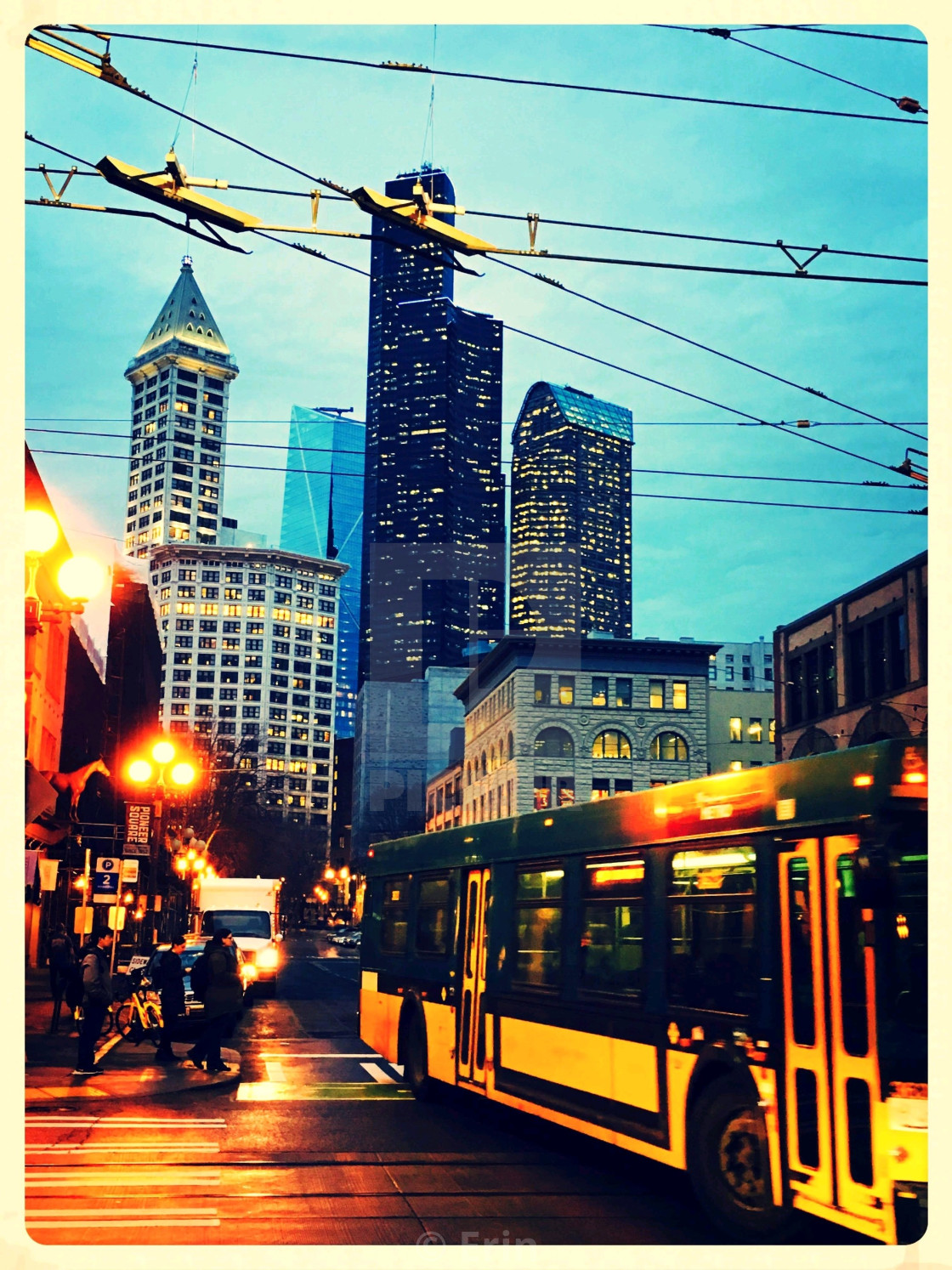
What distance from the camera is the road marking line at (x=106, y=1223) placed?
844 cm

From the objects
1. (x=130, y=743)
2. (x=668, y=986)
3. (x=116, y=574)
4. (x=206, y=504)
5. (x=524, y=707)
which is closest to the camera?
(x=668, y=986)

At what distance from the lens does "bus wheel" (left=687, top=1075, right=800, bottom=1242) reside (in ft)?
27.2

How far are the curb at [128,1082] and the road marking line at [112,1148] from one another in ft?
10.7

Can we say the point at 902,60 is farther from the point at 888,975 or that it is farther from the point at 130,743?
the point at 130,743

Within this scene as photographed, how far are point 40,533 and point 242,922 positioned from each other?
25.7 metres

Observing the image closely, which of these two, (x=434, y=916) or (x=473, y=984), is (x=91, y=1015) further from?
(x=473, y=984)

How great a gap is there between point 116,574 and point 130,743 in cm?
990

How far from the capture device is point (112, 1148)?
39.0 ft

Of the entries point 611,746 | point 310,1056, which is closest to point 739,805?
point 310,1056

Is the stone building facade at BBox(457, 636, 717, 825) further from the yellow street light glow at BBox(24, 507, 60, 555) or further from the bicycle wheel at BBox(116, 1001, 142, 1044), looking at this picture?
the yellow street light glow at BBox(24, 507, 60, 555)

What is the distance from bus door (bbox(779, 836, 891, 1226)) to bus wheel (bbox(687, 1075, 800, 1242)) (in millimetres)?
373

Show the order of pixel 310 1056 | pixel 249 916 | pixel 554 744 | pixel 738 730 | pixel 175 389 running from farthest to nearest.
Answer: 1. pixel 175 389
2. pixel 738 730
3. pixel 554 744
4. pixel 249 916
5. pixel 310 1056
